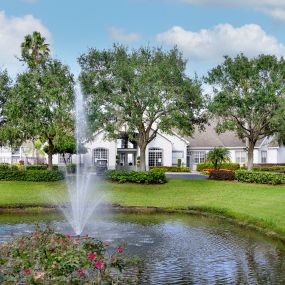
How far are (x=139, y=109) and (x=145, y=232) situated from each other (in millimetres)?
23698

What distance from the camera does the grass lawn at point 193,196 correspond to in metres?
29.2

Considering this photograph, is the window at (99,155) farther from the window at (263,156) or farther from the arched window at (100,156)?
the window at (263,156)

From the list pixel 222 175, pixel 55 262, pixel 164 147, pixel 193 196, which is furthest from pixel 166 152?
pixel 55 262

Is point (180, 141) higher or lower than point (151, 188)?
higher

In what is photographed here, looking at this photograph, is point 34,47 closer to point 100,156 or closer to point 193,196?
point 100,156

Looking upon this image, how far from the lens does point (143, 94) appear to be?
45.5m

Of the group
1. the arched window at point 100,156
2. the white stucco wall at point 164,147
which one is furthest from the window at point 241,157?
the arched window at point 100,156

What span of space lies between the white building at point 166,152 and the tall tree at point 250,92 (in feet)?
57.3

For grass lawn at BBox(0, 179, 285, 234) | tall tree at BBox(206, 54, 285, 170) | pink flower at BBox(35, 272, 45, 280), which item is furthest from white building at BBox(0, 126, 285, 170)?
pink flower at BBox(35, 272, 45, 280)

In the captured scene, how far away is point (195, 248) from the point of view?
20.0 m

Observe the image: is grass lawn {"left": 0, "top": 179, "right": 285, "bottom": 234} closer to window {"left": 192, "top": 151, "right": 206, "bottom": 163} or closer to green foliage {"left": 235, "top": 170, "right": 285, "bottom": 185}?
green foliage {"left": 235, "top": 170, "right": 285, "bottom": 185}

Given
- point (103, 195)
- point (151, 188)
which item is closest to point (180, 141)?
point (151, 188)

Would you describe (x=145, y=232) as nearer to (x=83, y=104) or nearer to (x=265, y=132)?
(x=83, y=104)

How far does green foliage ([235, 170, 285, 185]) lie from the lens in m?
42.4
